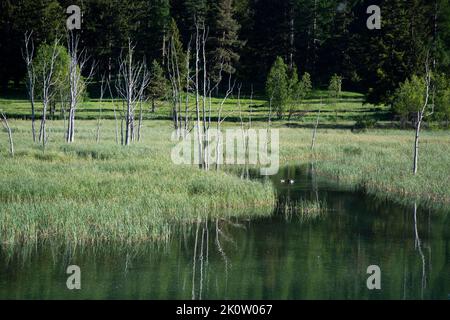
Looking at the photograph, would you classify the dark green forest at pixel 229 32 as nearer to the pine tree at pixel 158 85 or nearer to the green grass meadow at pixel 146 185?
the pine tree at pixel 158 85

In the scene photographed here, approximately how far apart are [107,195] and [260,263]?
6.60 meters

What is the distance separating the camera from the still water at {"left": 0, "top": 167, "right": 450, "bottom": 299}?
12.6m

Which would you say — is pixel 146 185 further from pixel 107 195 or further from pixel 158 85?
pixel 158 85

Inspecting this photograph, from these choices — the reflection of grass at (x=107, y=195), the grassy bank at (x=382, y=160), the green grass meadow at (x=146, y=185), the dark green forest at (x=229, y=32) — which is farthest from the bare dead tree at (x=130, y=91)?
the dark green forest at (x=229, y=32)

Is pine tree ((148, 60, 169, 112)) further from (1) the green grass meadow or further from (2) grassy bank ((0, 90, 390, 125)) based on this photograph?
(1) the green grass meadow

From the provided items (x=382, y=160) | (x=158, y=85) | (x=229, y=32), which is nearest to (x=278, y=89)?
(x=158, y=85)

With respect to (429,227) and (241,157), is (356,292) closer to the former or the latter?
(429,227)

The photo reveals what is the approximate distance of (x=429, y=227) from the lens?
18.8 meters

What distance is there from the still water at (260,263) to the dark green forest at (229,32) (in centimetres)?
4360

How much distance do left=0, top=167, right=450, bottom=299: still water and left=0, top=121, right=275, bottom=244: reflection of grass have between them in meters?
0.69

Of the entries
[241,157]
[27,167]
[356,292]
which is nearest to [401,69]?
[241,157]

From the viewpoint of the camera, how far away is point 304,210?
20.5 metres

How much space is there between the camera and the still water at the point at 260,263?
12.6 meters

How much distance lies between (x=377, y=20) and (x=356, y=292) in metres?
48.1
